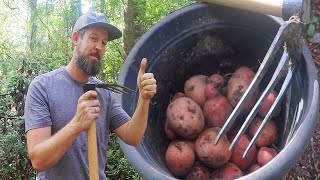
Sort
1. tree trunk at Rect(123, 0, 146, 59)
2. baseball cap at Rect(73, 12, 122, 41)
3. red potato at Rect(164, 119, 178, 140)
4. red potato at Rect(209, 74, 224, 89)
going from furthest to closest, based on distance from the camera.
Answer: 1. tree trunk at Rect(123, 0, 146, 59)
2. red potato at Rect(209, 74, 224, 89)
3. red potato at Rect(164, 119, 178, 140)
4. baseball cap at Rect(73, 12, 122, 41)

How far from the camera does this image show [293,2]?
1854mm

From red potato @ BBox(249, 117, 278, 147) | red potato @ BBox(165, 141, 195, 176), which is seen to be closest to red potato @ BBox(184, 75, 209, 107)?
red potato @ BBox(165, 141, 195, 176)

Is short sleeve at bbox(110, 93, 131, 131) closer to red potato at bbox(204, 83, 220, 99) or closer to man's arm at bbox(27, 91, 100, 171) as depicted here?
man's arm at bbox(27, 91, 100, 171)

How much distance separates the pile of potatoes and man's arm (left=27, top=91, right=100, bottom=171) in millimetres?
709

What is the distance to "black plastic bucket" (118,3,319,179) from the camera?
1.96 m

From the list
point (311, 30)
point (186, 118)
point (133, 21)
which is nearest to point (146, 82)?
point (186, 118)

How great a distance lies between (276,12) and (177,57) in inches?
32.9

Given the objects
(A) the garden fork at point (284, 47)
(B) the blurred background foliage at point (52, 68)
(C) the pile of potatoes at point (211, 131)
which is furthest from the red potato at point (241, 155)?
(B) the blurred background foliage at point (52, 68)

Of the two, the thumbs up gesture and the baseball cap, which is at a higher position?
the baseball cap

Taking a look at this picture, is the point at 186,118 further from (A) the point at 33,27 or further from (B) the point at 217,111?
(A) the point at 33,27

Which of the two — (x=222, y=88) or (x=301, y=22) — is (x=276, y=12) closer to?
(x=301, y=22)

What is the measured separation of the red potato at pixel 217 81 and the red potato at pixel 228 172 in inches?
21.0

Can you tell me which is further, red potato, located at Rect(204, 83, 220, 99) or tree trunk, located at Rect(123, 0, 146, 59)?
tree trunk, located at Rect(123, 0, 146, 59)

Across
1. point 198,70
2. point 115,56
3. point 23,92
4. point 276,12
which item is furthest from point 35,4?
point 276,12
